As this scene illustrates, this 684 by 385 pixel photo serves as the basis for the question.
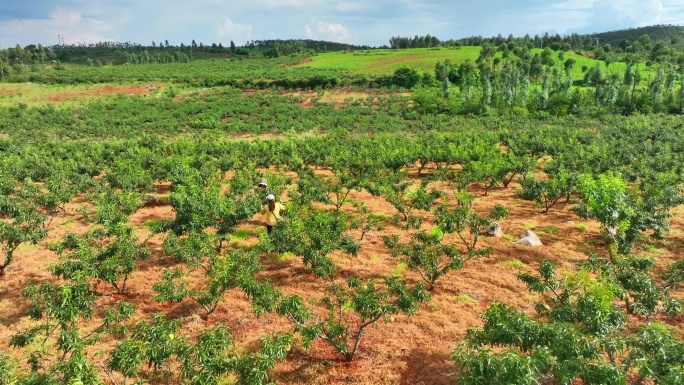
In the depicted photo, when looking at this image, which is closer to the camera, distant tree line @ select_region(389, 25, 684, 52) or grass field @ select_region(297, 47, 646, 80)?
grass field @ select_region(297, 47, 646, 80)

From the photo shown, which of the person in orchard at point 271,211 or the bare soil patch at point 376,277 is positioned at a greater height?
the person in orchard at point 271,211

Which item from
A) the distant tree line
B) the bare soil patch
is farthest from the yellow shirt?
the distant tree line

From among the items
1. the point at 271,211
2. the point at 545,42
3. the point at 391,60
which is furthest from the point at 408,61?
the point at 271,211

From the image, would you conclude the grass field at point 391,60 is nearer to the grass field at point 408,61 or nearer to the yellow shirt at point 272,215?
the grass field at point 408,61

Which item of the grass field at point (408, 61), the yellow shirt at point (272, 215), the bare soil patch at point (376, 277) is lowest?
the bare soil patch at point (376, 277)

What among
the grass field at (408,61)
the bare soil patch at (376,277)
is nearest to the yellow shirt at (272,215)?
the bare soil patch at (376,277)

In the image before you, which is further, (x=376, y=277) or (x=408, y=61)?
(x=408, y=61)

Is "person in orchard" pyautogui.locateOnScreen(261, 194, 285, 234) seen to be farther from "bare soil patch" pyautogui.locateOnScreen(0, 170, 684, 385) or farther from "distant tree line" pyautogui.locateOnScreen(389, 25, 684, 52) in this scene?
"distant tree line" pyautogui.locateOnScreen(389, 25, 684, 52)

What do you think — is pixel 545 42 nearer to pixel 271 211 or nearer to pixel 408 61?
pixel 408 61

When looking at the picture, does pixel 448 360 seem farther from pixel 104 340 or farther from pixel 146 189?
pixel 146 189

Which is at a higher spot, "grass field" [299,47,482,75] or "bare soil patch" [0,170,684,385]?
"grass field" [299,47,482,75]

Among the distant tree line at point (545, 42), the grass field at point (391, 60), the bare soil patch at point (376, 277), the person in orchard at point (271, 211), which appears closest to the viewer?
the bare soil patch at point (376, 277)

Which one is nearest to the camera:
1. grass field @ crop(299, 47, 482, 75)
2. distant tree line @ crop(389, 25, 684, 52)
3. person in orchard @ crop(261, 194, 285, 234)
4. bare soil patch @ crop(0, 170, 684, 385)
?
bare soil patch @ crop(0, 170, 684, 385)

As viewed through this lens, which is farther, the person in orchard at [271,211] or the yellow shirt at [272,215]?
the yellow shirt at [272,215]
